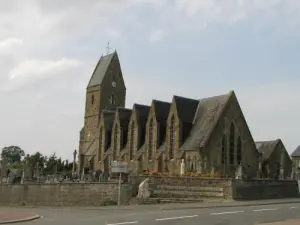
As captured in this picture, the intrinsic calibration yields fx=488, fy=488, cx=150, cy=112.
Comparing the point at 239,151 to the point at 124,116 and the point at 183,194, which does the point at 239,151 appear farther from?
the point at 183,194

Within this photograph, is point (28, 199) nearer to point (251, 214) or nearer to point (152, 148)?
point (152, 148)

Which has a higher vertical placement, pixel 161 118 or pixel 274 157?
pixel 161 118

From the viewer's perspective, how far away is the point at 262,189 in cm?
3497

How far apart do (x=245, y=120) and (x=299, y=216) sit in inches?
1297

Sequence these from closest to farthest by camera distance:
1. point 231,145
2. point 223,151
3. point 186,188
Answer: point 186,188, point 223,151, point 231,145

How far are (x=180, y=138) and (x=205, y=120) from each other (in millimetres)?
3368

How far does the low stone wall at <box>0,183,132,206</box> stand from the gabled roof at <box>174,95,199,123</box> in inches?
691

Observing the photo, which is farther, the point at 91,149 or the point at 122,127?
the point at 91,149

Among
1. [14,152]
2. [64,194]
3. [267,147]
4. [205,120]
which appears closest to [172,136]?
[205,120]

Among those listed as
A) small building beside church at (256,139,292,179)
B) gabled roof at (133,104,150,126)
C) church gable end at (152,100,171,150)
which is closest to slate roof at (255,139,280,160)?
small building beside church at (256,139,292,179)

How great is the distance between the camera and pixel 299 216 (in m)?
21.1

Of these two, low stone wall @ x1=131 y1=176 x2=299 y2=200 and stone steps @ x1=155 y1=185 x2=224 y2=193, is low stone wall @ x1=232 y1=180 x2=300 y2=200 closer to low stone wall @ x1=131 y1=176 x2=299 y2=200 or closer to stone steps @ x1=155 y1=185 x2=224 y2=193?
low stone wall @ x1=131 y1=176 x2=299 y2=200

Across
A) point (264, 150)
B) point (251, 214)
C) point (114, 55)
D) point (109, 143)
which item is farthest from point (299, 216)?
point (114, 55)

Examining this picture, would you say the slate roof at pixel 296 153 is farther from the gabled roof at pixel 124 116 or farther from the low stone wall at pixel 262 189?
the low stone wall at pixel 262 189
